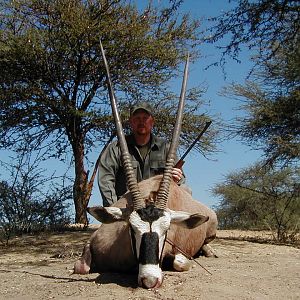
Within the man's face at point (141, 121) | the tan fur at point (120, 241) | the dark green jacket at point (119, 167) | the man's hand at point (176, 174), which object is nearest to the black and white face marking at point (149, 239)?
the tan fur at point (120, 241)

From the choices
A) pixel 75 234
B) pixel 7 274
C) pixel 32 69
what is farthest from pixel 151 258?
pixel 32 69

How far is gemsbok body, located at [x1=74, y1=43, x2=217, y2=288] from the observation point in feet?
13.3

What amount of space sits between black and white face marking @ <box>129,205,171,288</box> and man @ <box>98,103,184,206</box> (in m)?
1.54

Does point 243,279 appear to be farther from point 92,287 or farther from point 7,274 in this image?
point 7,274

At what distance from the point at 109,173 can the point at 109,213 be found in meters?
1.37

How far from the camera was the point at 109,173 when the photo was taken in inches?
227

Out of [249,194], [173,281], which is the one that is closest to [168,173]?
[173,281]

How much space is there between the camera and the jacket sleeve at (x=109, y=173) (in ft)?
18.6

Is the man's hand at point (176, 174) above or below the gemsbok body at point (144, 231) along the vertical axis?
above

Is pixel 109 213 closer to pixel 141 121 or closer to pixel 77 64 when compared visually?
pixel 141 121

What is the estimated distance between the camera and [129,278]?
14.7ft

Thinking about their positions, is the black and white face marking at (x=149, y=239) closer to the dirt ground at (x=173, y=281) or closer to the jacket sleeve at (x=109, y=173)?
the dirt ground at (x=173, y=281)

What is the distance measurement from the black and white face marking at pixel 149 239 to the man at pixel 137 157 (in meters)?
1.54

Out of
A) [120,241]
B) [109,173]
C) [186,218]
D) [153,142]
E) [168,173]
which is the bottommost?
[120,241]
